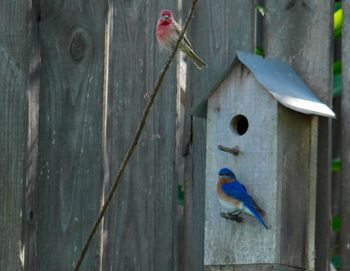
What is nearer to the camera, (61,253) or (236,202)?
(236,202)

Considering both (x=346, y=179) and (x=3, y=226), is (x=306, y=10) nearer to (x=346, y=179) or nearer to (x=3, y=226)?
(x=346, y=179)

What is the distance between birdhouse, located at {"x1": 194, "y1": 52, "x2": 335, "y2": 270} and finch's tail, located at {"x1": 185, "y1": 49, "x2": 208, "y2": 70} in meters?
0.12

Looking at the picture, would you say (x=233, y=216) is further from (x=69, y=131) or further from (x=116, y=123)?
(x=69, y=131)

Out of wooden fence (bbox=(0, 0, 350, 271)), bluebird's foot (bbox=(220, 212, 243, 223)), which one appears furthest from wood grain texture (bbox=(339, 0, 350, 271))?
bluebird's foot (bbox=(220, 212, 243, 223))

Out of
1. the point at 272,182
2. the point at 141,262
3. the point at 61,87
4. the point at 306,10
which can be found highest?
the point at 306,10

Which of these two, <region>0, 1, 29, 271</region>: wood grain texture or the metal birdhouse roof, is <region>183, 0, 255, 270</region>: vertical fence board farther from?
<region>0, 1, 29, 271</region>: wood grain texture

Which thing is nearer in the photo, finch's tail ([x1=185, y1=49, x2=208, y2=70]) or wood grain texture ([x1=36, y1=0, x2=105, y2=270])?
finch's tail ([x1=185, y1=49, x2=208, y2=70])

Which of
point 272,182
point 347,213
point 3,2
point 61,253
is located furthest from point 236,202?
point 3,2

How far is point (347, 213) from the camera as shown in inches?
184

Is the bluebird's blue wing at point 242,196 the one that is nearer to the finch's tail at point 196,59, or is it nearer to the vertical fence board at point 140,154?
the vertical fence board at point 140,154

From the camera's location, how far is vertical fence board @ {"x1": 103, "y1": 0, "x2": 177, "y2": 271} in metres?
4.89

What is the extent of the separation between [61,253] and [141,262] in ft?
1.17

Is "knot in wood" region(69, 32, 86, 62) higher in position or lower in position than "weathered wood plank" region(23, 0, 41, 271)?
higher

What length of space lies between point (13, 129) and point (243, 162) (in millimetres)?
1012
